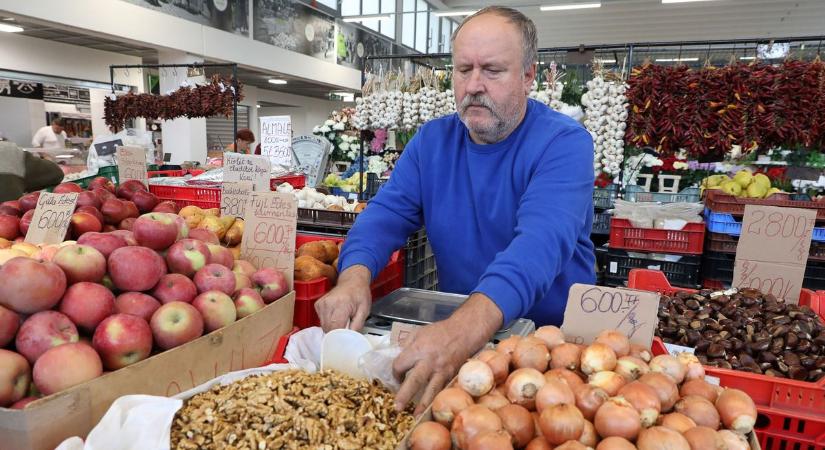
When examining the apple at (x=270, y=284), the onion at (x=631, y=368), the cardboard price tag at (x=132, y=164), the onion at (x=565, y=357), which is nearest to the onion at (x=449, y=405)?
the onion at (x=565, y=357)

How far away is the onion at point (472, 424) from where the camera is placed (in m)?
0.91

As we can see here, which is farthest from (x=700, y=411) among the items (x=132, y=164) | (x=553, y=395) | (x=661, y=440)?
(x=132, y=164)

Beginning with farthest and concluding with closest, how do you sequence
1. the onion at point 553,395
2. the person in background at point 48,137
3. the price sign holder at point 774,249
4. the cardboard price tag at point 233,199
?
1. the person in background at point 48,137
2. the cardboard price tag at point 233,199
3. the price sign holder at point 774,249
4. the onion at point 553,395

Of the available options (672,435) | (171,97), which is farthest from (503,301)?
(171,97)

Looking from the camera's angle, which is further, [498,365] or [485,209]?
[485,209]

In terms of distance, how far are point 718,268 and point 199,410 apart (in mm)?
3852

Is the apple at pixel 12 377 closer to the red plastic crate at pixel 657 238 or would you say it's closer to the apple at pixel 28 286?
the apple at pixel 28 286

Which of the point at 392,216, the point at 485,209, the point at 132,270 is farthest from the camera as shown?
the point at 392,216

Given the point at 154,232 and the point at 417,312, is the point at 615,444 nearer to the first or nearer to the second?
the point at 417,312

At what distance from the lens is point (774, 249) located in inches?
85.0

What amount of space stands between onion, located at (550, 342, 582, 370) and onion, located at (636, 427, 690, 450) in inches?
9.6

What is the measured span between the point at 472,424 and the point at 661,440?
1.01 feet

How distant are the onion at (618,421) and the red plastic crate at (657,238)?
134 inches

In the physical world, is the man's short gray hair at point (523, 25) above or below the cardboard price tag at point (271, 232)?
above
